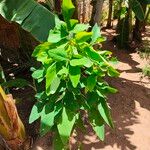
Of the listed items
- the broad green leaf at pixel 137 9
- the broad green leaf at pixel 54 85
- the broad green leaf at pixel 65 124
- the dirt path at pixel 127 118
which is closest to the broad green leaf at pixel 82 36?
the broad green leaf at pixel 54 85

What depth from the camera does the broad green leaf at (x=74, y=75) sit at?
9.37 feet

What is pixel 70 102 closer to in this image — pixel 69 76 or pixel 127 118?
pixel 69 76

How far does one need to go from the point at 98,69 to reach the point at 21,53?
2.49 meters

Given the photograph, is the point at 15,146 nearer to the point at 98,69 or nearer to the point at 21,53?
the point at 98,69

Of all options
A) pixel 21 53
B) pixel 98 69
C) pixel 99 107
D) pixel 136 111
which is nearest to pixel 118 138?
pixel 136 111

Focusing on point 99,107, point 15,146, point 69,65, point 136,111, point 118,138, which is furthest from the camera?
point 136,111

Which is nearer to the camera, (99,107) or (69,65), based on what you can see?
(69,65)

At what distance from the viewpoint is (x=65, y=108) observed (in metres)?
3.08

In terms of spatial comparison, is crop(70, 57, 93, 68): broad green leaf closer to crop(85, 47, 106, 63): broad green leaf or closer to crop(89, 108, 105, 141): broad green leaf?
crop(85, 47, 106, 63): broad green leaf

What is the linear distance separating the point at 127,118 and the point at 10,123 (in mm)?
1730

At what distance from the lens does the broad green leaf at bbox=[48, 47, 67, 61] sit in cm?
281

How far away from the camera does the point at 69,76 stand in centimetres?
290

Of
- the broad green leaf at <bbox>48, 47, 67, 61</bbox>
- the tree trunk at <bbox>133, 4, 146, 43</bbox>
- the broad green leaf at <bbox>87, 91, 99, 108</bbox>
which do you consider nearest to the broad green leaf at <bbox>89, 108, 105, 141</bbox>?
the broad green leaf at <bbox>87, 91, 99, 108</bbox>

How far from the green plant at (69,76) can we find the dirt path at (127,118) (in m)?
0.85
